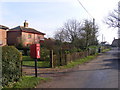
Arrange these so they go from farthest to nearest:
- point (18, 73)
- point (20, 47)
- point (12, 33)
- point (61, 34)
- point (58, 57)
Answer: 1. point (12, 33)
2. point (61, 34)
3. point (20, 47)
4. point (58, 57)
5. point (18, 73)

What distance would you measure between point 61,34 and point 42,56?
624 inches

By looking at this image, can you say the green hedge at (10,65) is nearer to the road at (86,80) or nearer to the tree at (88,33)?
the road at (86,80)

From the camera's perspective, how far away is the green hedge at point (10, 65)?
255 inches

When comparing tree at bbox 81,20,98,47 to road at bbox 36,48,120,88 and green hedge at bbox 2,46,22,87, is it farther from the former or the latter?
green hedge at bbox 2,46,22,87

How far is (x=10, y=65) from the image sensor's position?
22.4 feet

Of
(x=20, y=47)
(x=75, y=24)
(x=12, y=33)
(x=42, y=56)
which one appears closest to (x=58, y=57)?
(x=42, y=56)

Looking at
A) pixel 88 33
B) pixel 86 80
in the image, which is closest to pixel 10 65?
pixel 86 80

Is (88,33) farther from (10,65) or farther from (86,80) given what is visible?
(10,65)

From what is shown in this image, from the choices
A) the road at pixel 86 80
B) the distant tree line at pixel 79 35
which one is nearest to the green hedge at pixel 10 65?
the road at pixel 86 80

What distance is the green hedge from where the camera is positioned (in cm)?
648

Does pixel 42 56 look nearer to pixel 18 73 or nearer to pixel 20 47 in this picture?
pixel 18 73

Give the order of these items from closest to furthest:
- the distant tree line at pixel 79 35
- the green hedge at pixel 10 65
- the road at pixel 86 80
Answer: the green hedge at pixel 10 65
the road at pixel 86 80
the distant tree line at pixel 79 35

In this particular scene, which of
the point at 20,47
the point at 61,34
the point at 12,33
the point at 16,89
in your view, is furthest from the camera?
the point at 12,33

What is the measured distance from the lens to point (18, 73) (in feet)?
24.4
